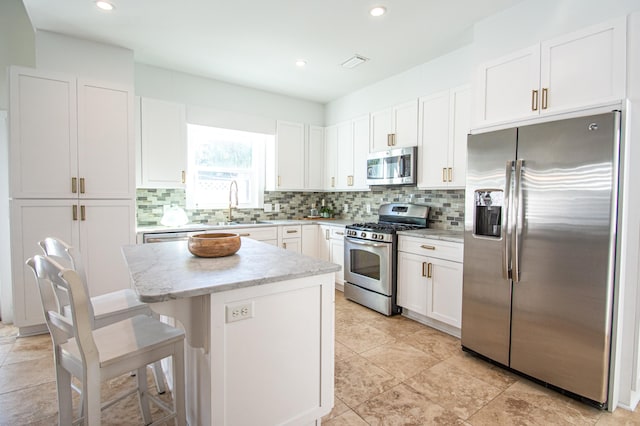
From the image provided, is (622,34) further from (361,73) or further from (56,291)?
(56,291)

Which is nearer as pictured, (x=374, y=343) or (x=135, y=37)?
(x=374, y=343)

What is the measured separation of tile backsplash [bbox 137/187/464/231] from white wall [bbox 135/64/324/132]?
1.05 m

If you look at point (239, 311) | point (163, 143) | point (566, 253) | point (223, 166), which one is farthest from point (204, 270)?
point (223, 166)

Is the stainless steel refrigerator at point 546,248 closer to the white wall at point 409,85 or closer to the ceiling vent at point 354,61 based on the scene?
the white wall at point 409,85

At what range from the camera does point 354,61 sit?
134 inches

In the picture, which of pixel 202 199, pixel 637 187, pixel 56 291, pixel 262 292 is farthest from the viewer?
pixel 202 199

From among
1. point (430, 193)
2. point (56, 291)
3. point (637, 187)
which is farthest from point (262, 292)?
point (430, 193)

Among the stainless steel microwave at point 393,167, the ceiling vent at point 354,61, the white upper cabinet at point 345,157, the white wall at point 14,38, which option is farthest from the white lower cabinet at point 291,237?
the white wall at point 14,38

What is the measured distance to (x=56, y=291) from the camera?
1286 millimetres

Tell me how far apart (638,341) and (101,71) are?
4704 mm

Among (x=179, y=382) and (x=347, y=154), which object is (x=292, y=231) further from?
(x=179, y=382)

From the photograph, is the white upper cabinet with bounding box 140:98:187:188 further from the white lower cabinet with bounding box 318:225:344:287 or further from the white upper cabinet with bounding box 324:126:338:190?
the white upper cabinet with bounding box 324:126:338:190

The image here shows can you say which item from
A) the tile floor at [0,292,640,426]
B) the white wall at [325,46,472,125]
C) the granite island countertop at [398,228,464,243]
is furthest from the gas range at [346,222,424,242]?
the white wall at [325,46,472,125]

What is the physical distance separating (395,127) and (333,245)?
1679mm
